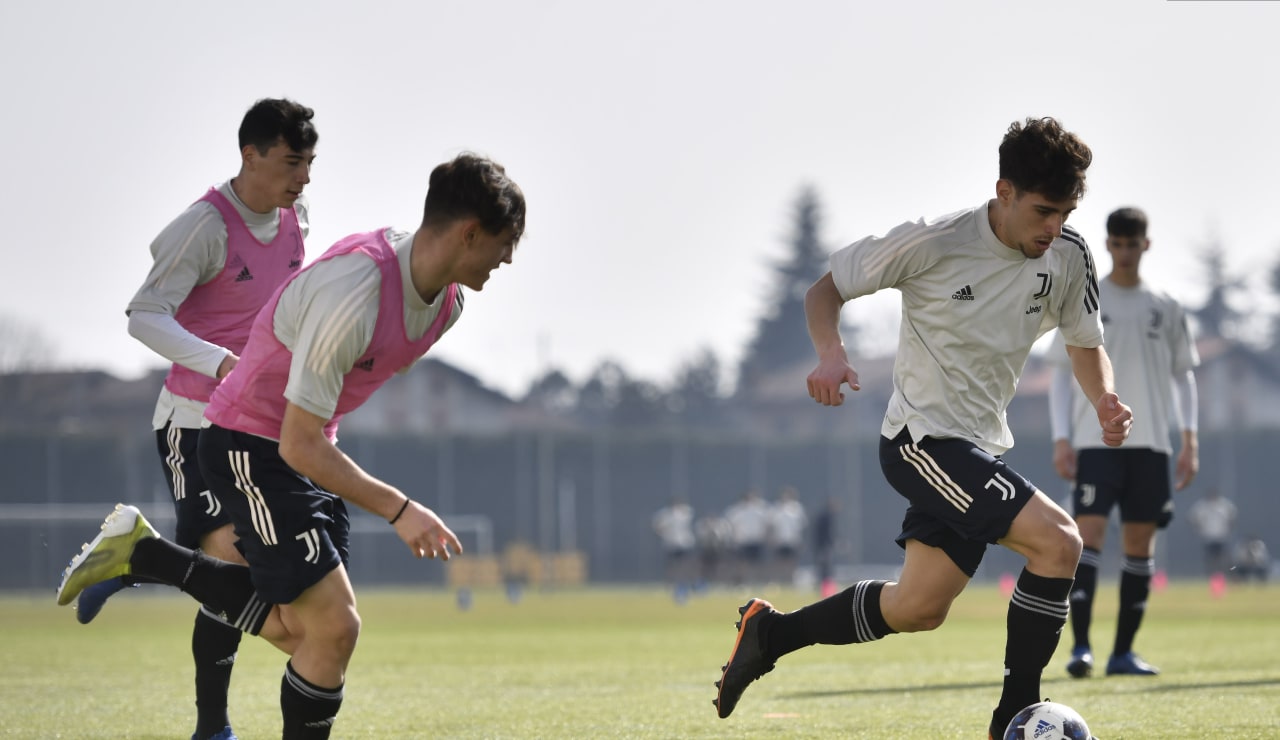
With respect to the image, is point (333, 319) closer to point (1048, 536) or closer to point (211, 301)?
point (211, 301)

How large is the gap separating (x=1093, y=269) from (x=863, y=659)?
5.98m

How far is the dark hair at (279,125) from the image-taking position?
6.36 metres

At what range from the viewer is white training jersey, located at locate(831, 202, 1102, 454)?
5879mm

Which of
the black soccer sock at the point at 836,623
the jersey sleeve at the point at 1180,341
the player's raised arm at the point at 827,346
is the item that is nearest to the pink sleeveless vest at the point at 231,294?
the player's raised arm at the point at 827,346

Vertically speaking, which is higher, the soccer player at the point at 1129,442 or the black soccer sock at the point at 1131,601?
the soccer player at the point at 1129,442

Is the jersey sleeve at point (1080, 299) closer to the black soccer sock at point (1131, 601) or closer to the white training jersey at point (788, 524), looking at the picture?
the black soccer sock at point (1131, 601)

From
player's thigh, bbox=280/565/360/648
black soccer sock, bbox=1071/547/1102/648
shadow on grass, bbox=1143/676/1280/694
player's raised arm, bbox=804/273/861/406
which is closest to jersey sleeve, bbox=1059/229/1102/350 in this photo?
player's raised arm, bbox=804/273/861/406

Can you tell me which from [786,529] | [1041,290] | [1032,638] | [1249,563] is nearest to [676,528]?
[786,529]

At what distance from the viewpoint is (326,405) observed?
483 centimetres

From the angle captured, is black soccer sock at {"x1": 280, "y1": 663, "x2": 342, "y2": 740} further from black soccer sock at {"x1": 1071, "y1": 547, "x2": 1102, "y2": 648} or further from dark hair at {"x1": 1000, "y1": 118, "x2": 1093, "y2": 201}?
black soccer sock at {"x1": 1071, "y1": 547, "x2": 1102, "y2": 648}

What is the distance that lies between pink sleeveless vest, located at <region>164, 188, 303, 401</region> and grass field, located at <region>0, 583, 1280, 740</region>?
152cm

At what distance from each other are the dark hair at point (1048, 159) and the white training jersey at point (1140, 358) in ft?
13.1

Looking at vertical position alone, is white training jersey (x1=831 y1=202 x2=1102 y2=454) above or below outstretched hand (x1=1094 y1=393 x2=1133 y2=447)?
above

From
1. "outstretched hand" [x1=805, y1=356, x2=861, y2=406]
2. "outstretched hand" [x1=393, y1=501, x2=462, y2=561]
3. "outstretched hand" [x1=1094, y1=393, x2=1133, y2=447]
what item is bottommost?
"outstretched hand" [x1=393, y1=501, x2=462, y2=561]
